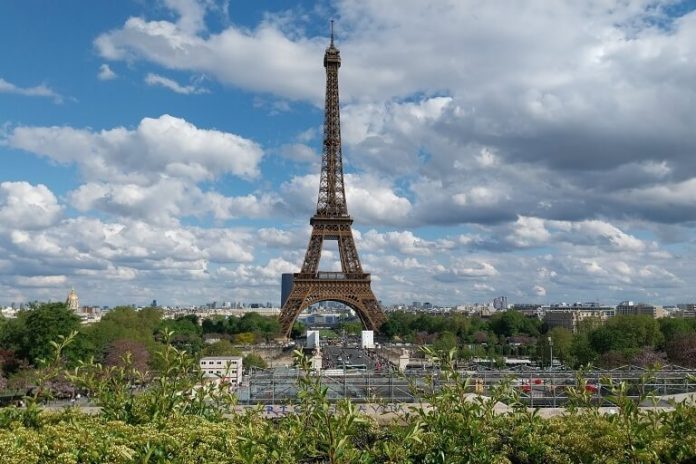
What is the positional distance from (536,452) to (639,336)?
5029 centimetres

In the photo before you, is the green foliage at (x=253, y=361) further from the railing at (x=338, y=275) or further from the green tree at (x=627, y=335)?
the green tree at (x=627, y=335)

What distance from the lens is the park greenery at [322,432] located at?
757cm

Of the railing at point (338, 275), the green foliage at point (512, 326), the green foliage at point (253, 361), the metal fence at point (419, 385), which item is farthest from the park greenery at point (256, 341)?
the railing at point (338, 275)

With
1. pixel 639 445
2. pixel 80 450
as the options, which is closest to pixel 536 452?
pixel 639 445

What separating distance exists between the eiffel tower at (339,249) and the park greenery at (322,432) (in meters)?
51.6

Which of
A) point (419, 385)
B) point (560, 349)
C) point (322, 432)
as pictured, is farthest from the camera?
point (560, 349)

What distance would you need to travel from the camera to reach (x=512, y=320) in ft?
309

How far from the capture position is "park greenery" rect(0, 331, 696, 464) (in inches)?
298

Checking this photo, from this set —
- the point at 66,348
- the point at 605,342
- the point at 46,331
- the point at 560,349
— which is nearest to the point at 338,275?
the point at 560,349

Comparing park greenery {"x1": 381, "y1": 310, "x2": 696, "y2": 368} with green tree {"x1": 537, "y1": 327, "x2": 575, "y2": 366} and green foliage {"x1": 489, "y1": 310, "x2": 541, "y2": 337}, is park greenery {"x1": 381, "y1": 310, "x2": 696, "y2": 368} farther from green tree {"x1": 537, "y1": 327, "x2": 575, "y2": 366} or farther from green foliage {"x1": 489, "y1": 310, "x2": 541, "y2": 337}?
green foliage {"x1": 489, "y1": 310, "x2": 541, "y2": 337}

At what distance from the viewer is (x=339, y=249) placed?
215ft

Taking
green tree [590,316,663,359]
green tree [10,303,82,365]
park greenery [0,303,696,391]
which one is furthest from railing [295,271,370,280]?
green tree [10,303,82,365]

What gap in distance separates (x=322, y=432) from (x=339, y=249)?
58528mm

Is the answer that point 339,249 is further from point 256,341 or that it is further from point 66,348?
point 66,348
